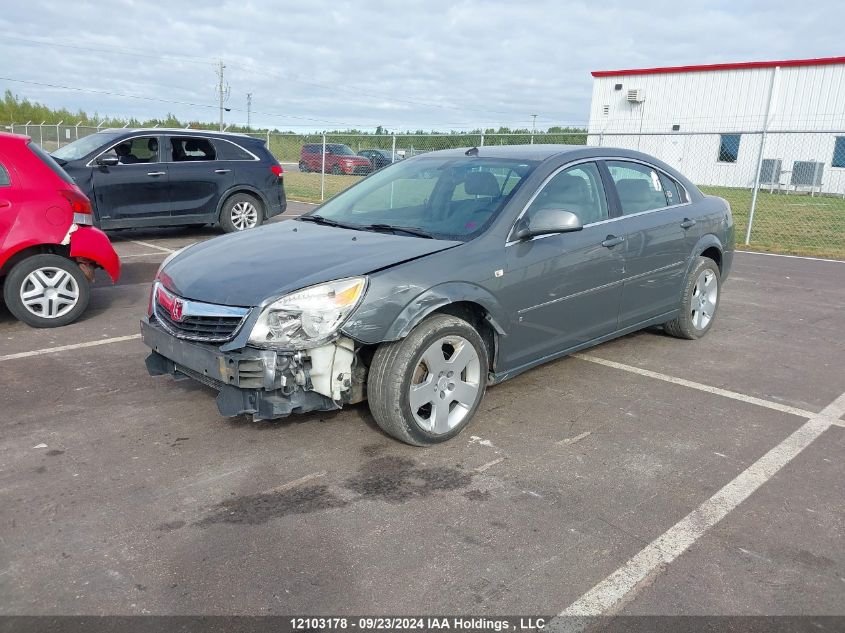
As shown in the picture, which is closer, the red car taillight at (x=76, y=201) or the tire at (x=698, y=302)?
the tire at (x=698, y=302)

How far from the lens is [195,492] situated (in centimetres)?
343

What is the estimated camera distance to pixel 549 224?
4289mm

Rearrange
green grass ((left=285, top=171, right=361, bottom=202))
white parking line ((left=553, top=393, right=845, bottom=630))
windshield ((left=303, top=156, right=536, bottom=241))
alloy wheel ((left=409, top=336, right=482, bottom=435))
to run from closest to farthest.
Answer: white parking line ((left=553, top=393, right=845, bottom=630)) < alloy wheel ((left=409, top=336, right=482, bottom=435)) < windshield ((left=303, top=156, right=536, bottom=241)) < green grass ((left=285, top=171, right=361, bottom=202))

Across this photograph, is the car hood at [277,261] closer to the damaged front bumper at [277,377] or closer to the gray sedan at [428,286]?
the gray sedan at [428,286]

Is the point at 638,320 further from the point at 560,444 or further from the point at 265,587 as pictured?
the point at 265,587

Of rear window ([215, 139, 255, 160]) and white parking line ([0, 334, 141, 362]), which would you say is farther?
rear window ([215, 139, 255, 160])

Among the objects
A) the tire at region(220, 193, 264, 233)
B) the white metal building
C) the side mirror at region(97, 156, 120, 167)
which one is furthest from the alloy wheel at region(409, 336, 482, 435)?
the white metal building

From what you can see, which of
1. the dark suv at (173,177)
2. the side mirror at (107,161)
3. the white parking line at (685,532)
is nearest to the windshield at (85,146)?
the dark suv at (173,177)

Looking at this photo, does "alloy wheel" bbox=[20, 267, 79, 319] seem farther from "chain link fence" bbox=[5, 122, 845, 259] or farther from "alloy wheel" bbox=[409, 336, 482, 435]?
"chain link fence" bbox=[5, 122, 845, 259]

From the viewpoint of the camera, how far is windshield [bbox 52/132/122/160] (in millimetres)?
10227

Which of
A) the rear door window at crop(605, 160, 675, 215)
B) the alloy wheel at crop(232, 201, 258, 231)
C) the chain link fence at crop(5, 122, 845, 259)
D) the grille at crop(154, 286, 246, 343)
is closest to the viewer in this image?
the grille at crop(154, 286, 246, 343)

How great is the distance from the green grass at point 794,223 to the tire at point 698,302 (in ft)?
22.0

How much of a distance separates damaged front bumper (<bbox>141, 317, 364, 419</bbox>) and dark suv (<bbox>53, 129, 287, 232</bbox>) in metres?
7.40

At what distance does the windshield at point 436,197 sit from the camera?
14.7ft
